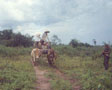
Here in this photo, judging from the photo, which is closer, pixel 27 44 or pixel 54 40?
pixel 27 44

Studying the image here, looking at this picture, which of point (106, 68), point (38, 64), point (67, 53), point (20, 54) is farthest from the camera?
point (67, 53)

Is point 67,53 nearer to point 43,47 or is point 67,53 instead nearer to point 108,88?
point 43,47

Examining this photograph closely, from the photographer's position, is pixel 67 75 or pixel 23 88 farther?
pixel 67 75

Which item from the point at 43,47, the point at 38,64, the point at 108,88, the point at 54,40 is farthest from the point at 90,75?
the point at 54,40

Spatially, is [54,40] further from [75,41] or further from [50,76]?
[50,76]

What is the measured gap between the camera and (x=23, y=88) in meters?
7.44

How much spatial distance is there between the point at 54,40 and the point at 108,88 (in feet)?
76.6

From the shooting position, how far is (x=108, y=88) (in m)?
7.45

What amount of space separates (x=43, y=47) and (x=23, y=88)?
6.60 meters

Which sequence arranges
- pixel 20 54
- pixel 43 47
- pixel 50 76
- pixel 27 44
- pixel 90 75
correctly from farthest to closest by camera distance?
pixel 27 44 → pixel 20 54 → pixel 43 47 → pixel 50 76 → pixel 90 75

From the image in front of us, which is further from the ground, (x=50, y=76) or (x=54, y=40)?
(x=54, y=40)

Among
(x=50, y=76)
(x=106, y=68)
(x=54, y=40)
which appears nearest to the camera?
(x=50, y=76)

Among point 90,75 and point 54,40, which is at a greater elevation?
point 54,40

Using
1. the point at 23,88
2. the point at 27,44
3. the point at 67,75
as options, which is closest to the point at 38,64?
the point at 67,75
